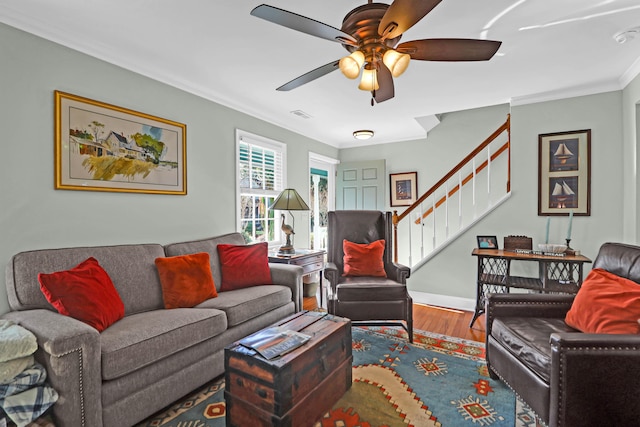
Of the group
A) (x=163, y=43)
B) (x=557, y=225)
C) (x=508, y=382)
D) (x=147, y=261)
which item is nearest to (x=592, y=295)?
(x=508, y=382)

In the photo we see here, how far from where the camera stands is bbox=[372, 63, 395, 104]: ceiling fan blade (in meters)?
1.79

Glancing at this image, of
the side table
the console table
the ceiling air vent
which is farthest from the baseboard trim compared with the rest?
the ceiling air vent

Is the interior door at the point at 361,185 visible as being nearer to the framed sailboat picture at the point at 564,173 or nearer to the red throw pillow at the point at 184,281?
the framed sailboat picture at the point at 564,173

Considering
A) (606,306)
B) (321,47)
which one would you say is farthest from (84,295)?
(606,306)

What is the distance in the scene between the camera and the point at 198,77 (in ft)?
9.43

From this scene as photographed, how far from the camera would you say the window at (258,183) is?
369cm

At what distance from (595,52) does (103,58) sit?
3768mm

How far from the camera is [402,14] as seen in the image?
1.31 meters

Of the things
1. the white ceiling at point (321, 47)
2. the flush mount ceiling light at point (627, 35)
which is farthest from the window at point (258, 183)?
the flush mount ceiling light at point (627, 35)

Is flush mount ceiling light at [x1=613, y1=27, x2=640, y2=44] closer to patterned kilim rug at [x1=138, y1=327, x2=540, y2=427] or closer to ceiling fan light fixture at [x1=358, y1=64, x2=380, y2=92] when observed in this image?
ceiling fan light fixture at [x1=358, y1=64, x2=380, y2=92]

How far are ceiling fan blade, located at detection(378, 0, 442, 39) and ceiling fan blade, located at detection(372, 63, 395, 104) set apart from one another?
304 mm

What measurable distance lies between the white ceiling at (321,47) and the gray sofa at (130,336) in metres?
1.47

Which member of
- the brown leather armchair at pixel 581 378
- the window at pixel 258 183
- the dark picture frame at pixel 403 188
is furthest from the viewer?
the dark picture frame at pixel 403 188

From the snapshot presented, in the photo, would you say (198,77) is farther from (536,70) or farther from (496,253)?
(496,253)
